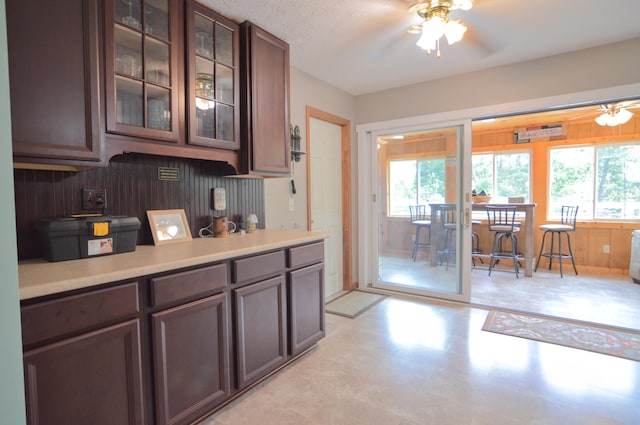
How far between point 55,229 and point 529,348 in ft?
10.5

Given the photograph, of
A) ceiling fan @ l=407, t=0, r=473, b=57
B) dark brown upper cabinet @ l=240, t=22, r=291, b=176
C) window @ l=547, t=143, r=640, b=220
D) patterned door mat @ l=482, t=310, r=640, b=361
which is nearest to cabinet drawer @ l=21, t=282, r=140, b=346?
dark brown upper cabinet @ l=240, t=22, r=291, b=176

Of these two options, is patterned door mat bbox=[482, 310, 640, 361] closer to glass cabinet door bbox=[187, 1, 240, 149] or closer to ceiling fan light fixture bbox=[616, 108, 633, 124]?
glass cabinet door bbox=[187, 1, 240, 149]

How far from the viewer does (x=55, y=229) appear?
146 cm

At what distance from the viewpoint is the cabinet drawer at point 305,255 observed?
225 centimetres

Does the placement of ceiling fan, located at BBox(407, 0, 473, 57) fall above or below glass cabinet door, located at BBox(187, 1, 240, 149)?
above

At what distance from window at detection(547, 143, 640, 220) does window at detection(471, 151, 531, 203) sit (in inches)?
14.9

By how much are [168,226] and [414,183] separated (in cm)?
293

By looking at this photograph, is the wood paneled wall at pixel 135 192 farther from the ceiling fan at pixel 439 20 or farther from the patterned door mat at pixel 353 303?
the ceiling fan at pixel 439 20

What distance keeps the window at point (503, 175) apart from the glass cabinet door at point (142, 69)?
5.70m

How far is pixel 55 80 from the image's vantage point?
1393mm

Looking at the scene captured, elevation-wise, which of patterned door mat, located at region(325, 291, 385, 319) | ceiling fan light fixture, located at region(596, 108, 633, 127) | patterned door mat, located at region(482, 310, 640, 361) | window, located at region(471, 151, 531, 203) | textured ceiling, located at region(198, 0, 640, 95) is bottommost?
patterned door mat, located at region(325, 291, 385, 319)

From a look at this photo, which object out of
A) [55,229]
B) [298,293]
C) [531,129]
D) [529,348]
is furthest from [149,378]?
[531,129]

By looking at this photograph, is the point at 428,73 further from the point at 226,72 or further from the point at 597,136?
the point at 597,136

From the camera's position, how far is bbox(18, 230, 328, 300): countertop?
1.16 metres
